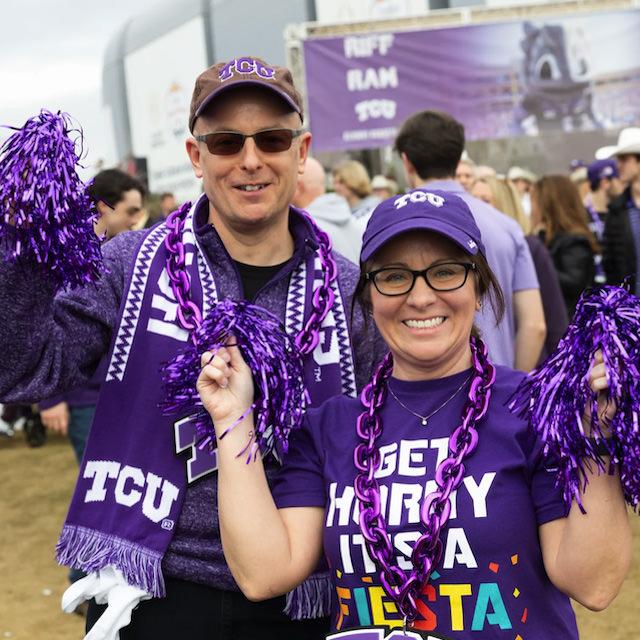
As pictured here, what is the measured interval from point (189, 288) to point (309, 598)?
0.68 metres

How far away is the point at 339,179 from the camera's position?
22.3ft

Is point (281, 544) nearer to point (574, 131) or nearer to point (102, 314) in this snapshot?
point (102, 314)

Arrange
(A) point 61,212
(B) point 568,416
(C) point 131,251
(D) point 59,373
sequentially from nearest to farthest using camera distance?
(B) point 568,416 → (A) point 61,212 → (D) point 59,373 → (C) point 131,251

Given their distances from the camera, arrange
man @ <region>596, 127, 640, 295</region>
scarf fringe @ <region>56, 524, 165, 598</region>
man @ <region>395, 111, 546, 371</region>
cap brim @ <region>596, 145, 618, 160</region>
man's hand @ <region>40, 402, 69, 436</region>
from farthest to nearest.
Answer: cap brim @ <region>596, 145, 618, 160</region>, man @ <region>596, 127, 640, 295</region>, man's hand @ <region>40, 402, 69, 436</region>, man @ <region>395, 111, 546, 371</region>, scarf fringe @ <region>56, 524, 165, 598</region>

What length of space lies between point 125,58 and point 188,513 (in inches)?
888

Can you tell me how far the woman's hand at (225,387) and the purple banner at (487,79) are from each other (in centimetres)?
926

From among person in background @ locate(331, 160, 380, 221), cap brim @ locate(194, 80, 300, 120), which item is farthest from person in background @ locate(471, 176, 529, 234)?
cap brim @ locate(194, 80, 300, 120)

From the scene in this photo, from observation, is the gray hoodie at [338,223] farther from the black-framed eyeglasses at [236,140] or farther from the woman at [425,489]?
the woman at [425,489]

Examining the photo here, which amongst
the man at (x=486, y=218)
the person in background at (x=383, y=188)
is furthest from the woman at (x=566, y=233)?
the person in background at (x=383, y=188)

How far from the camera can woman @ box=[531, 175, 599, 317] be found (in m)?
5.61

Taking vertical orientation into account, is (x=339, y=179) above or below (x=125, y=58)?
below

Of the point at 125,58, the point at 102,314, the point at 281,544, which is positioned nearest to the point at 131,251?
the point at 102,314

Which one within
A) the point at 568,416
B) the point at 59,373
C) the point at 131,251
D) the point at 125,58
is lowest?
the point at 568,416

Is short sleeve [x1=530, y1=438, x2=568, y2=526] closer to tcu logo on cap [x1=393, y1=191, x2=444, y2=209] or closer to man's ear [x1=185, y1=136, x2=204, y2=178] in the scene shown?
tcu logo on cap [x1=393, y1=191, x2=444, y2=209]
